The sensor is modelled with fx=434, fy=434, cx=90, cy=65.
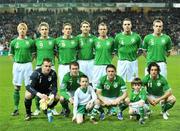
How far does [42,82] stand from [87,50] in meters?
1.74

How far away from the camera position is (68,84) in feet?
31.6

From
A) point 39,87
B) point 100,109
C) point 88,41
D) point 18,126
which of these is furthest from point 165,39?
point 18,126

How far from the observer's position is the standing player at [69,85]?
30.5 feet

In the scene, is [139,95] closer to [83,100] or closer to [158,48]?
[83,100]

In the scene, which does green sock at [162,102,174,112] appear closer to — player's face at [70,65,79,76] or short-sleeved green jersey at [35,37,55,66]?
player's face at [70,65,79,76]

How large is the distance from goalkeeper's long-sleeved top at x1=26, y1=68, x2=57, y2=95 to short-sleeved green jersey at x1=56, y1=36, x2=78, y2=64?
108cm

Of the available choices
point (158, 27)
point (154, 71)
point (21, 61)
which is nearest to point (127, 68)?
point (158, 27)

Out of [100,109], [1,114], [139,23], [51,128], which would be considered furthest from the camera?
[139,23]

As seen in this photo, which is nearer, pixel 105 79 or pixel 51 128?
pixel 51 128

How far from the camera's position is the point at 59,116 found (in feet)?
32.3

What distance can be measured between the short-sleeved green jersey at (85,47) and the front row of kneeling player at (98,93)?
1165 millimetres

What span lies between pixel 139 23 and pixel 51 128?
3675 cm

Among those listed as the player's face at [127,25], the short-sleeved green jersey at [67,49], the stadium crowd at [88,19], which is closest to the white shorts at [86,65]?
the short-sleeved green jersey at [67,49]

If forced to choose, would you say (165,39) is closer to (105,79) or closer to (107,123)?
(105,79)
